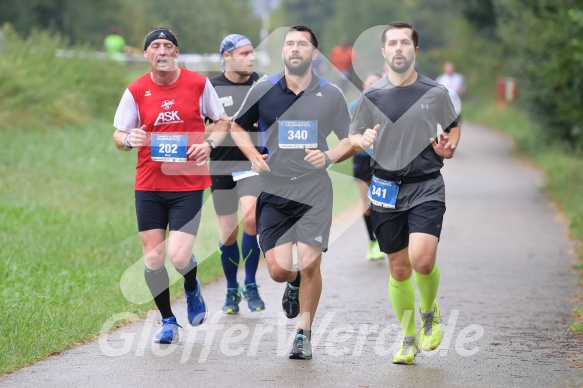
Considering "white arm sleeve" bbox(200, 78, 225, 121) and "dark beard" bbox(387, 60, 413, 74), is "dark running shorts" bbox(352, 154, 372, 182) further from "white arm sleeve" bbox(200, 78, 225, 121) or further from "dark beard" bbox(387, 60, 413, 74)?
"dark beard" bbox(387, 60, 413, 74)

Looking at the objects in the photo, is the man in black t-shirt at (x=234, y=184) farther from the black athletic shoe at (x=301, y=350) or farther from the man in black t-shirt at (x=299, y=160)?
the black athletic shoe at (x=301, y=350)

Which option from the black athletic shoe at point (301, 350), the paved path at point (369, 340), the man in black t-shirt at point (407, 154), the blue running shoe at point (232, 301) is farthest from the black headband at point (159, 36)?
the blue running shoe at point (232, 301)

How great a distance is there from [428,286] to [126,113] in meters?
2.51

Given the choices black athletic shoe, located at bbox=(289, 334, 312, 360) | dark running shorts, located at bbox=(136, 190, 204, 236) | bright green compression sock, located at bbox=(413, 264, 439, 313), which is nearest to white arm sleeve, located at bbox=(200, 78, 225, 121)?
dark running shorts, located at bbox=(136, 190, 204, 236)

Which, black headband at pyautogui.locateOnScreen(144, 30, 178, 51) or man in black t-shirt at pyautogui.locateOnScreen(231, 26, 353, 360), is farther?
black headband at pyautogui.locateOnScreen(144, 30, 178, 51)

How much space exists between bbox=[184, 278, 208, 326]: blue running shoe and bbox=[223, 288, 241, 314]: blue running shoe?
1.16 m

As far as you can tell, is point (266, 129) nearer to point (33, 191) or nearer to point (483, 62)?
point (33, 191)

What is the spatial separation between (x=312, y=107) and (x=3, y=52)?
17.7m

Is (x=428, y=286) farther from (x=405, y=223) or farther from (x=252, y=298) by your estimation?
(x=252, y=298)

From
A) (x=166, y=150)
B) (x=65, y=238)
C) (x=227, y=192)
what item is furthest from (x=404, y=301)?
(x=65, y=238)

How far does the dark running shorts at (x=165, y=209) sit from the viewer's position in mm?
8359

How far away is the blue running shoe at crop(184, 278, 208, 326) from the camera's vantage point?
873cm

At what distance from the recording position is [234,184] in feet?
33.7

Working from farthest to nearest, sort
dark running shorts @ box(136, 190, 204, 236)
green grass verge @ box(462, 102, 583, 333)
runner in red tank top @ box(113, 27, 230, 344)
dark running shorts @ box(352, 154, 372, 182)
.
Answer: green grass verge @ box(462, 102, 583, 333) → dark running shorts @ box(352, 154, 372, 182) → dark running shorts @ box(136, 190, 204, 236) → runner in red tank top @ box(113, 27, 230, 344)
